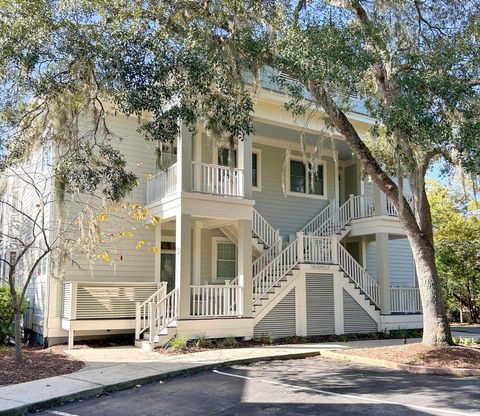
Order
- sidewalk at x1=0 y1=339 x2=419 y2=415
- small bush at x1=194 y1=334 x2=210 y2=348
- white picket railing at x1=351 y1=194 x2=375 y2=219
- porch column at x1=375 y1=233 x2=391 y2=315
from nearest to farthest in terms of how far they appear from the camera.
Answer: sidewalk at x1=0 y1=339 x2=419 y2=415 → small bush at x1=194 y1=334 x2=210 y2=348 → porch column at x1=375 y1=233 x2=391 y2=315 → white picket railing at x1=351 y1=194 x2=375 y2=219

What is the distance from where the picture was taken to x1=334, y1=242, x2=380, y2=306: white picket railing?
15.7m

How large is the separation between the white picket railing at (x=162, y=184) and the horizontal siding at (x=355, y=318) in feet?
20.0

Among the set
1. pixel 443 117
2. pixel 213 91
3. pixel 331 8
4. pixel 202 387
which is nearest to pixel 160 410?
pixel 202 387

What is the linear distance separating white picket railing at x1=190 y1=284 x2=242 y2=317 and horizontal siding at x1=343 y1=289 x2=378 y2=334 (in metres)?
3.71

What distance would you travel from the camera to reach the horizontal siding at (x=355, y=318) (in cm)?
1541

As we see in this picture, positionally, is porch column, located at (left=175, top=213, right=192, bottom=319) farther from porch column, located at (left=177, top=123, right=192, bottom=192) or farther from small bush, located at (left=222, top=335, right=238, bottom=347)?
small bush, located at (left=222, top=335, right=238, bottom=347)

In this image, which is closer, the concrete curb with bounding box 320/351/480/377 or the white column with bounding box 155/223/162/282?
the concrete curb with bounding box 320/351/480/377

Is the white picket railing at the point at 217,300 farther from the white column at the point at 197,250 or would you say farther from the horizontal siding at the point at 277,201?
the horizontal siding at the point at 277,201

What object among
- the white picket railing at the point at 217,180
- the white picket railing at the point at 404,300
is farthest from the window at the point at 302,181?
the white picket railing at the point at 404,300

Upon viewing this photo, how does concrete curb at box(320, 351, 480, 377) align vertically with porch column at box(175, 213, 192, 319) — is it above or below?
below

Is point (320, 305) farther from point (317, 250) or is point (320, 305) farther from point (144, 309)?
point (144, 309)

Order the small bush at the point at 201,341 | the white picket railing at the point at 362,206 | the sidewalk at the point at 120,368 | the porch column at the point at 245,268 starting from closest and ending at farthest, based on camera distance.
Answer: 1. the sidewalk at the point at 120,368
2. the small bush at the point at 201,341
3. the porch column at the point at 245,268
4. the white picket railing at the point at 362,206

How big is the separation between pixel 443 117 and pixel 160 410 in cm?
713

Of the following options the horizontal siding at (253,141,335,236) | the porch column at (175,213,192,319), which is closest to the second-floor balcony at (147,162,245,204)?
the porch column at (175,213,192,319)
